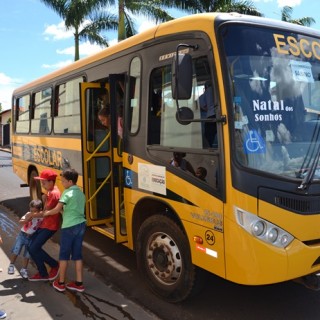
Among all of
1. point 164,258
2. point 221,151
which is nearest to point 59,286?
point 164,258

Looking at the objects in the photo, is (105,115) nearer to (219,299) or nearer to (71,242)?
(71,242)

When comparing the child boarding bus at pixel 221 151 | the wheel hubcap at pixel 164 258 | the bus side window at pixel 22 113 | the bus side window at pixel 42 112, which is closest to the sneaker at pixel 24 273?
the child boarding bus at pixel 221 151

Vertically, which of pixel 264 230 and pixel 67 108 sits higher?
pixel 67 108

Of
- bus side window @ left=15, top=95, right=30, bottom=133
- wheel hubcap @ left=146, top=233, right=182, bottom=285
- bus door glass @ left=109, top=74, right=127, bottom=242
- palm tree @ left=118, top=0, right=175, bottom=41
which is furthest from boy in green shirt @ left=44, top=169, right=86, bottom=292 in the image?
palm tree @ left=118, top=0, right=175, bottom=41

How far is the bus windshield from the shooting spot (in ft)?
11.3

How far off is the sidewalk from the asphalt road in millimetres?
75

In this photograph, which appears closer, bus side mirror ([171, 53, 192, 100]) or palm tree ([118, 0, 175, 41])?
bus side mirror ([171, 53, 192, 100])

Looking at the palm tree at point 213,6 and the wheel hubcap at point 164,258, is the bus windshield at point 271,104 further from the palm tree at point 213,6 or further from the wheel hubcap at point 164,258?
the palm tree at point 213,6

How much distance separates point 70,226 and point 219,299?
5.82ft

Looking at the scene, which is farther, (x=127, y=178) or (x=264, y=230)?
(x=127, y=178)

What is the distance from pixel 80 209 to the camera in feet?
15.0

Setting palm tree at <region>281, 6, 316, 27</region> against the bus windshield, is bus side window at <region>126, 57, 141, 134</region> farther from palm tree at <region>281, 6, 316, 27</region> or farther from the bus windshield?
palm tree at <region>281, 6, 316, 27</region>

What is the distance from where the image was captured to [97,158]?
19.9ft

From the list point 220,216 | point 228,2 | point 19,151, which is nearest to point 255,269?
point 220,216
